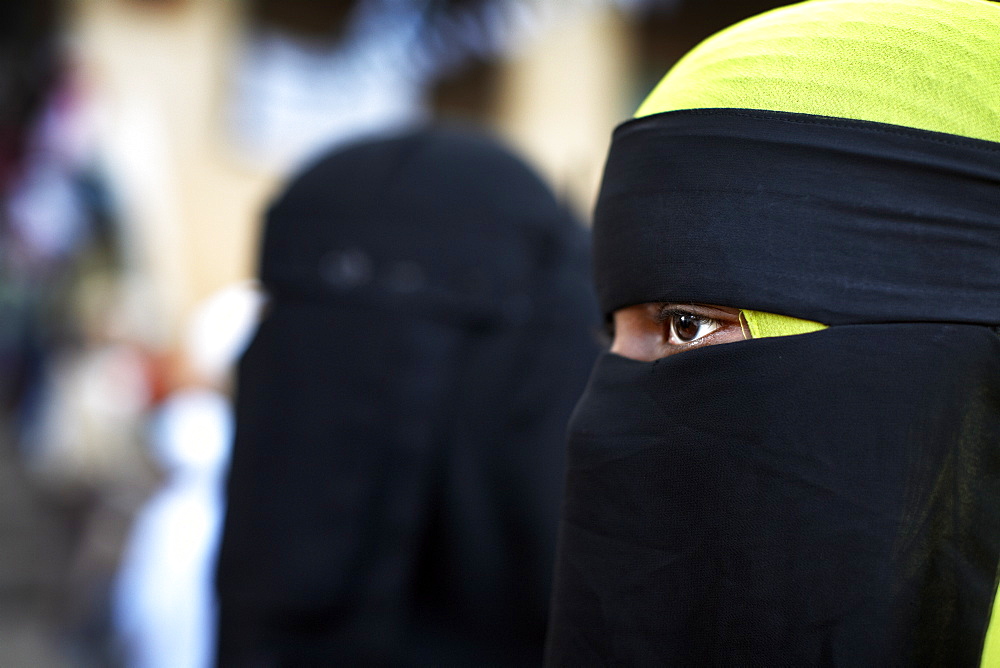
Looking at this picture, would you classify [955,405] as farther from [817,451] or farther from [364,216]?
[364,216]

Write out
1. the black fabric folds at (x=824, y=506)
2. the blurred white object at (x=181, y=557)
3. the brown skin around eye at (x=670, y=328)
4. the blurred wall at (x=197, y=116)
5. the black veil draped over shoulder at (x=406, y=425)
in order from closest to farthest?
the black fabric folds at (x=824, y=506), the brown skin around eye at (x=670, y=328), the black veil draped over shoulder at (x=406, y=425), the blurred white object at (x=181, y=557), the blurred wall at (x=197, y=116)

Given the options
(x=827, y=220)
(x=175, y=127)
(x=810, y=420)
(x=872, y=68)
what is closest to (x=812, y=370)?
(x=810, y=420)

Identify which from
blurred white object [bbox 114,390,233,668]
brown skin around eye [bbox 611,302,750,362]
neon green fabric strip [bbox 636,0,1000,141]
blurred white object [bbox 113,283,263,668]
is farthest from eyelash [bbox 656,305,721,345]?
blurred white object [bbox 114,390,233,668]

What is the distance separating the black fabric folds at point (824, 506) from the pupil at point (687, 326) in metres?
0.06

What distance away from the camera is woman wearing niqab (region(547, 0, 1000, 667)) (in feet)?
2.79

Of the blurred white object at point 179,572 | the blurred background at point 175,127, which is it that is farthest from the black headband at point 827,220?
the blurred background at point 175,127

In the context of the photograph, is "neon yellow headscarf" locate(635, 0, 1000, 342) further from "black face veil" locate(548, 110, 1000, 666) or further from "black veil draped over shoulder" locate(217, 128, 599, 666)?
"black veil draped over shoulder" locate(217, 128, 599, 666)

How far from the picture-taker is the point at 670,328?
3.40ft

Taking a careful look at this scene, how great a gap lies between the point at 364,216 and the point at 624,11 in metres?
6.97

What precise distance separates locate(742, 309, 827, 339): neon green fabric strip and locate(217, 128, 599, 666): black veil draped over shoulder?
84 centimetres

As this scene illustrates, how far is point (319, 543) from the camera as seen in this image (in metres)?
1.77

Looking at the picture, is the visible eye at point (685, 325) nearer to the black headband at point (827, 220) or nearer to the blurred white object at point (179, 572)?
the black headband at point (827, 220)

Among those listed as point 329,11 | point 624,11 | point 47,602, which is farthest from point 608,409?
point 329,11

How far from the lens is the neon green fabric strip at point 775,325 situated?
36.2 inches
